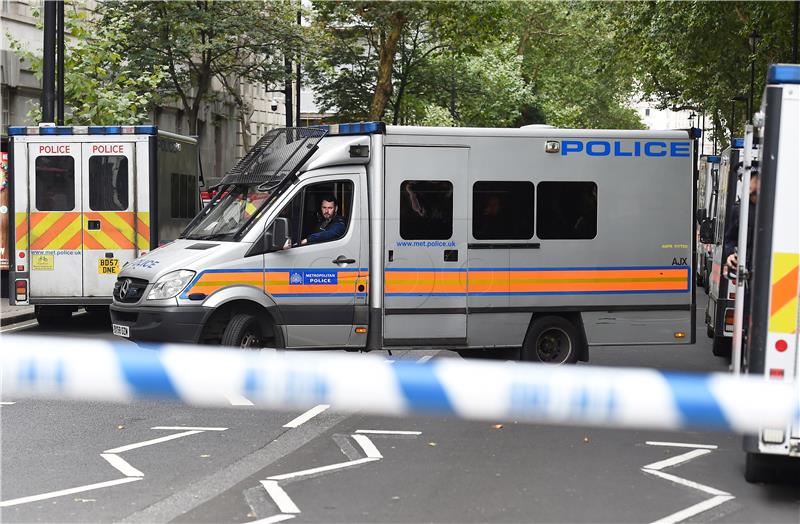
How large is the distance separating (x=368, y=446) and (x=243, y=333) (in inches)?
118

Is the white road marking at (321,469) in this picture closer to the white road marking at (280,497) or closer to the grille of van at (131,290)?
the white road marking at (280,497)

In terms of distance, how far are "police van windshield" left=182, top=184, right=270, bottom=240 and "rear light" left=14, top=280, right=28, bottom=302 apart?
17.0 ft

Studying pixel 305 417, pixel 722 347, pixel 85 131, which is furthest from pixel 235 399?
pixel 85 131

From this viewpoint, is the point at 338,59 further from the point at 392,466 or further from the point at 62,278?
the point at 392,466

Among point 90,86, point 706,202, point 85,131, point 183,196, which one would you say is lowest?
point 183,196

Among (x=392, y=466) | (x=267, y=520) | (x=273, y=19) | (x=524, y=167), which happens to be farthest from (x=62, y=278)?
(x=273, y=19)

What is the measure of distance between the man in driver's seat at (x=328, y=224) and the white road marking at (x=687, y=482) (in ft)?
13.1

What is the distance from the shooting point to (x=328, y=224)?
1201 cm

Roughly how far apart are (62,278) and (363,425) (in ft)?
27.1

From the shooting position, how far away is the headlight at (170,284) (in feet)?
38.3

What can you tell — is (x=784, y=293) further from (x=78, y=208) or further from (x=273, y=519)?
(x=78, y=208)

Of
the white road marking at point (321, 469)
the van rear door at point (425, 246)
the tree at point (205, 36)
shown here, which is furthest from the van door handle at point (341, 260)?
the tree at point (205, 36)

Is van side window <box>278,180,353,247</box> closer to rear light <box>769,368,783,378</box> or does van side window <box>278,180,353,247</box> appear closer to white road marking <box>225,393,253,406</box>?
white road marking <box>225,393,253,406</box>

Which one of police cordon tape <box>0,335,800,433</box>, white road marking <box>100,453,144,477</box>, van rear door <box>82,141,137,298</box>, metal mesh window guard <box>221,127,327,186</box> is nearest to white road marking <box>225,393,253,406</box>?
police cordon tape <box>0,335,800,433</box>
